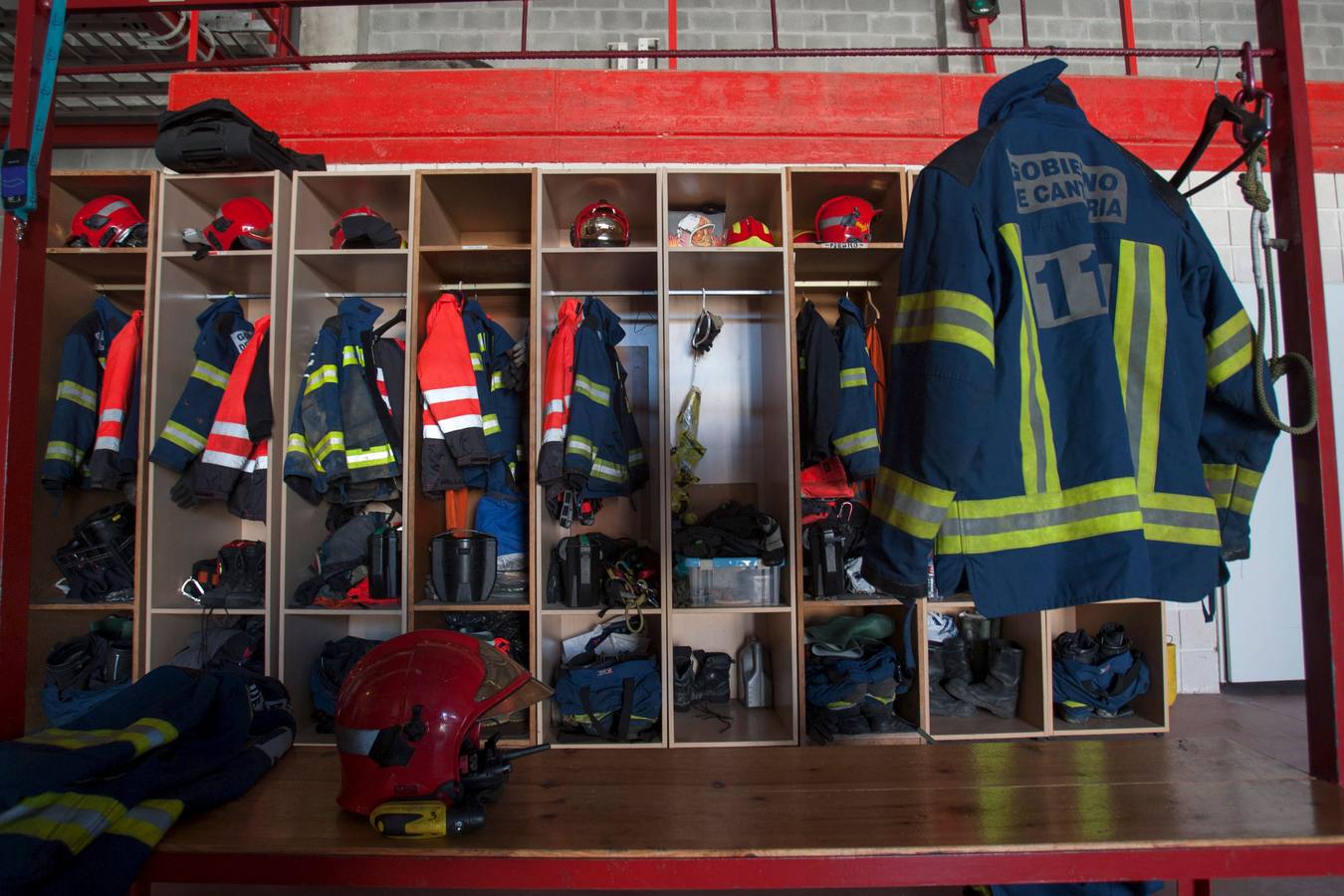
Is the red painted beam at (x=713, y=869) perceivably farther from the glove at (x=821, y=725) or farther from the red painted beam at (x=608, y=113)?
the red painted beam at (x=608, y=113)

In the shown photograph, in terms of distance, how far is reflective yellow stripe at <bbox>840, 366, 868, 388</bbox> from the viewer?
9.61 feet

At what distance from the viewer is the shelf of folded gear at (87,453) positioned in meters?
2.91

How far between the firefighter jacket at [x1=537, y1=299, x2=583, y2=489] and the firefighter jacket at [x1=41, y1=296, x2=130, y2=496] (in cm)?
190

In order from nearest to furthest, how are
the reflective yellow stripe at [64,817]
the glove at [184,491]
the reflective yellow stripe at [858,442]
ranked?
the reflective yellow stripe at [64,817], the reflective yellow stripe at [858,442], the glove at [184,491]

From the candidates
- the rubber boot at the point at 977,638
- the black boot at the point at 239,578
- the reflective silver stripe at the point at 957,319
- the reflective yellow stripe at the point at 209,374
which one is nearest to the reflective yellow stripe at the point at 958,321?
the reflective silver stripe at the point at 957,319

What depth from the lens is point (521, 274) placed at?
129 inches

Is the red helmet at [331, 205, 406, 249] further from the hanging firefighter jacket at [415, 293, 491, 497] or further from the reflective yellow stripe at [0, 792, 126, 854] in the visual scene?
the reflective yellow stripe at [0, 792, 126, 854]

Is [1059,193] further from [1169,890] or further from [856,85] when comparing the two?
[856,85]

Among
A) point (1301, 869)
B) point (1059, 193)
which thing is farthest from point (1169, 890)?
point (1059, 193)

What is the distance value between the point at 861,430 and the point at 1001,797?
1.72 meters

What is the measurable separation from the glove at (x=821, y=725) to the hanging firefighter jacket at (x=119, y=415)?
116 inches

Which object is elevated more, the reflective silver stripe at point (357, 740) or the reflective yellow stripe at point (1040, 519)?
the reflective yellow stripe at point (1040, 519)

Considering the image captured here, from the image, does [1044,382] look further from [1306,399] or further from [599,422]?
[599,422]

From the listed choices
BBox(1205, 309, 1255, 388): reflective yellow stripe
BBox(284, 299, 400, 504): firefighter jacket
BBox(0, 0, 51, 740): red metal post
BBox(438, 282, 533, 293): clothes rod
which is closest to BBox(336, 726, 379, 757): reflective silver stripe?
BBox(0, 0, 51, 740): red metal post
